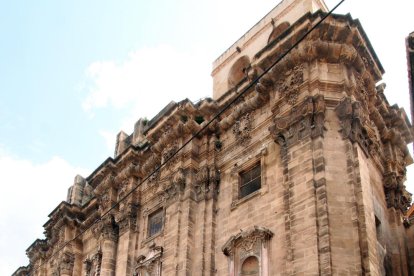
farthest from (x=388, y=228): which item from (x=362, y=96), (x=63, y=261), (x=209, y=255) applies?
(x=63, y=261)

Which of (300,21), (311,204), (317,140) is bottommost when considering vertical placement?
(311,204)

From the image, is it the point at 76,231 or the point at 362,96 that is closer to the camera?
the point at 362,96

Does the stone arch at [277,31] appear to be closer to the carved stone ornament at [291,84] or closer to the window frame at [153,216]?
the carved stone ornament at [291,84]

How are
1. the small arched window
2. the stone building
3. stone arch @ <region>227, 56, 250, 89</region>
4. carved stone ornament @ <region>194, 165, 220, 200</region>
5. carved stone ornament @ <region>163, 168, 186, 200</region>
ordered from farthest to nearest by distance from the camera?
stone arch @ <region>227, 56, 250, 89</region>, carved stone ornament @ <region>163, 168, 186, 200</region>, carved stone ornament @ <region>194, 165, 220, 200</region>, the small arched window, the stone building

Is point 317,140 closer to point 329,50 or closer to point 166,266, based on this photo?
point 329,50

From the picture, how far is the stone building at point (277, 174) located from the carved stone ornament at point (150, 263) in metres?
0.05

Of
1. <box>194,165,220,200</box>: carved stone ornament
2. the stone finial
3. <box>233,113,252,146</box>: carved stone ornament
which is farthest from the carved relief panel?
the stone finial

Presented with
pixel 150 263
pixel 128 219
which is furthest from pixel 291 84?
pixel 128 219

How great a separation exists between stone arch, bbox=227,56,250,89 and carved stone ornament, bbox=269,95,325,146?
6356 millimetres

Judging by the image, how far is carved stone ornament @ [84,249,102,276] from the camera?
968 inches

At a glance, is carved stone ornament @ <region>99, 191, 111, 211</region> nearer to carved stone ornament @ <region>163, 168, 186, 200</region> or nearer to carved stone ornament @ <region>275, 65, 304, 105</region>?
carved stone ornament @ <region>163, 168, 186, 200</region>

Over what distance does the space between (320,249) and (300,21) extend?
7.38 meters

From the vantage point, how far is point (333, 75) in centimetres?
1836

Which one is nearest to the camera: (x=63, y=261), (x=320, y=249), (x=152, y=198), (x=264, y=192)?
(x=320, y=249)
